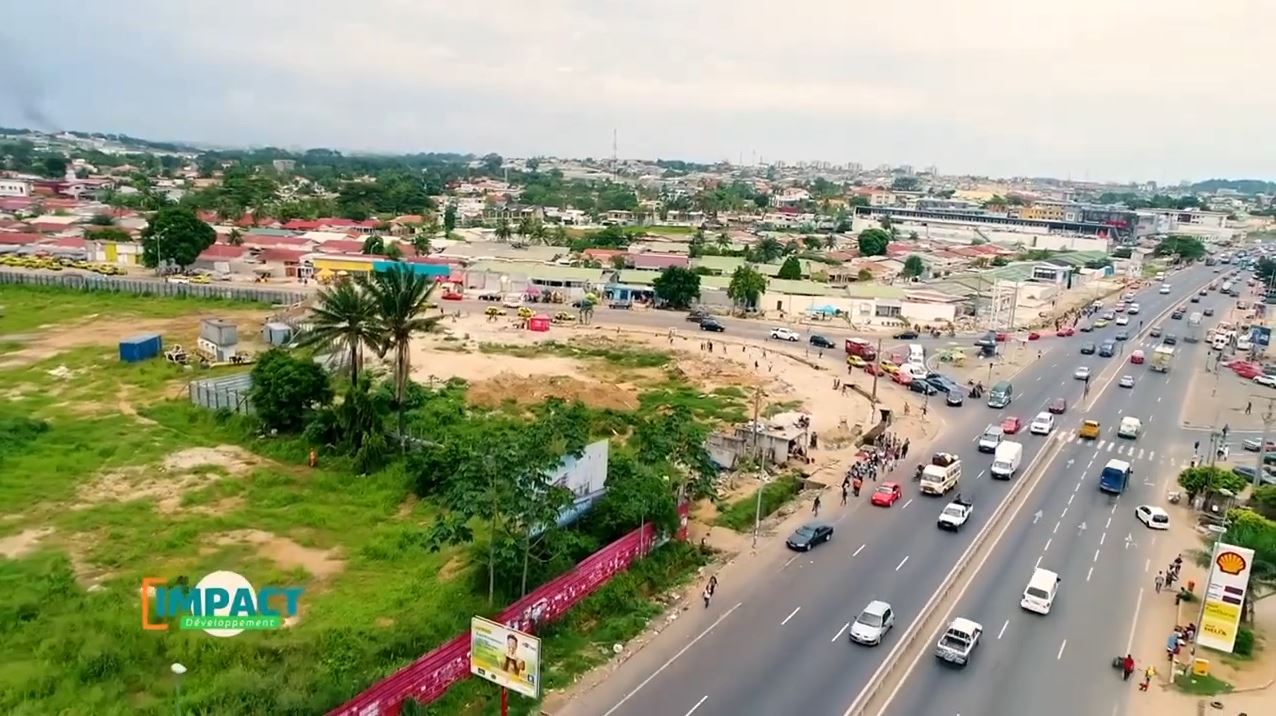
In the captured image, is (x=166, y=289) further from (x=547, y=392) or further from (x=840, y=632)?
(x=840, y=632)

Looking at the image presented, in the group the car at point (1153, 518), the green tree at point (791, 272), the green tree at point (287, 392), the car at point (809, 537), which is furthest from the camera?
the green tree at point (791, 272)

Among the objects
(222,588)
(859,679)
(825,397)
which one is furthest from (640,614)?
(825,397)

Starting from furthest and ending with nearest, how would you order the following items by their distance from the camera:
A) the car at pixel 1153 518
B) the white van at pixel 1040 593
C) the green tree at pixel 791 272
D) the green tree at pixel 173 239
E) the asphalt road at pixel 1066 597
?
the green tree at pixel 791 272 < the green tree at pixel 173 239 < the car at pixel 1153 518 < the white van at pixel 1040 593 < the asphalt road at pixel 1066 597

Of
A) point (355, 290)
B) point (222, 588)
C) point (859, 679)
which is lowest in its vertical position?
point (859, 679)

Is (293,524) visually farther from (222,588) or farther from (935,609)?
(935,609)

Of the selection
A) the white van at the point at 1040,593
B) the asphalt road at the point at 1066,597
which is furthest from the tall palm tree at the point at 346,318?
the white van at the point at 1040,593

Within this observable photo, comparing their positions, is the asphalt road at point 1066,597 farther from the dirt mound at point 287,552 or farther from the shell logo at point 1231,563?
the dirt mound at point 287,552
